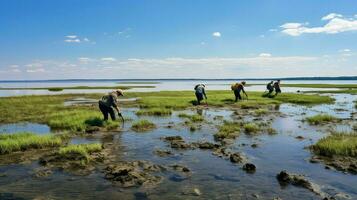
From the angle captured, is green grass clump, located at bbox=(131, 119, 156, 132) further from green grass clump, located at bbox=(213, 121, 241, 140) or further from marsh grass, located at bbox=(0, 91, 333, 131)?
green grass clump, located at bbox=(213, 121, 241, 140)

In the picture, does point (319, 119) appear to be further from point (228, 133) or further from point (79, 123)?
point (79, 123)

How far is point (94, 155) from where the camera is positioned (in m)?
14.5

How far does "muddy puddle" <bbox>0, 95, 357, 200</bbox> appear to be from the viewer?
10078mm

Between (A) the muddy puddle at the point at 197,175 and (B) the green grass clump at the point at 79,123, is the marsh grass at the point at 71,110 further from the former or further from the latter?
(A) the muddy puddle at the point at 197,175

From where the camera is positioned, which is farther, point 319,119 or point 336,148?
point 319,119

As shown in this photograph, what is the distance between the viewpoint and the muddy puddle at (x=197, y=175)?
10.1 meters

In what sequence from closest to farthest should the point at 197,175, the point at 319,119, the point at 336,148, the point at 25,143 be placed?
1. the point at 197,175
2. the point at 336,148
3. the point at 25,143
4. the point at 319,119

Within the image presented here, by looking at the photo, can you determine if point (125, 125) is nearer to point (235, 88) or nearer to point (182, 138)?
point (182, 138)

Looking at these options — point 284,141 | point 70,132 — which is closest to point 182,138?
point 284,141

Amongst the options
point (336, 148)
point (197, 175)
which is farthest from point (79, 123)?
point (336, 148)

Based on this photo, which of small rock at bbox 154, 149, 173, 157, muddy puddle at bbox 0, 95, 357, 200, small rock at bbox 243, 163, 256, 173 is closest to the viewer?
muddy puddle at bbox 0, 95, 357, 200

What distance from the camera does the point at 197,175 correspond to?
468 inches

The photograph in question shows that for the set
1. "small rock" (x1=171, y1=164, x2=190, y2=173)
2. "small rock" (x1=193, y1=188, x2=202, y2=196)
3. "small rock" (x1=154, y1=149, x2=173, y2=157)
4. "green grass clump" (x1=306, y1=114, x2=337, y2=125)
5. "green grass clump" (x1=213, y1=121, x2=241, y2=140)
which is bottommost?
"small rock" (x1=193, y1=188, x2=202, y2=196)

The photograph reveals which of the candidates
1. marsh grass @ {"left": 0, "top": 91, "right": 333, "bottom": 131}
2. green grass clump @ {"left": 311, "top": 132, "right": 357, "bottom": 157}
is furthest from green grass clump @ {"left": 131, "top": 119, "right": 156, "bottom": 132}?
green grass clump @ {"left": 311, "top": 132, "right": 357, "bottom": 157}
